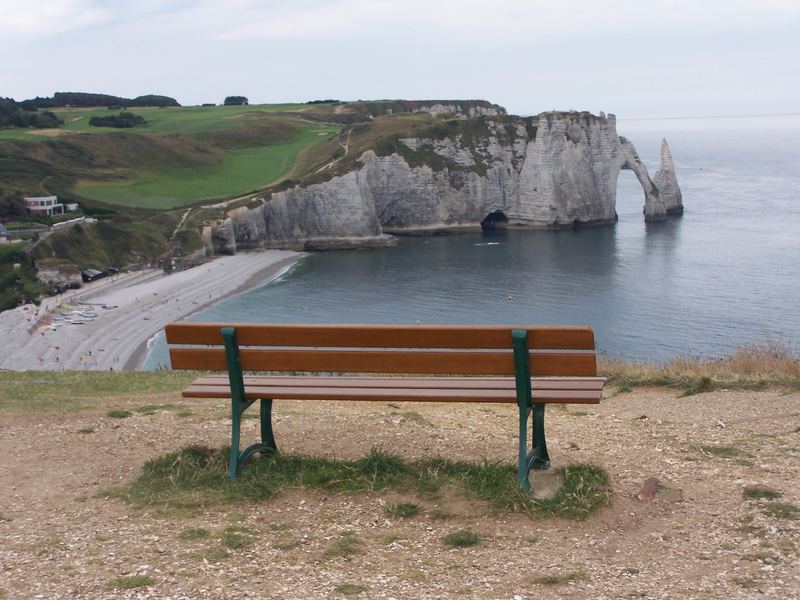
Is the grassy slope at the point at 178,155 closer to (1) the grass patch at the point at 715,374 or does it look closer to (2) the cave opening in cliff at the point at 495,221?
(2) the cave opening in cliff at the point at 495,221

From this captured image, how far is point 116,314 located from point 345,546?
44.3 meters

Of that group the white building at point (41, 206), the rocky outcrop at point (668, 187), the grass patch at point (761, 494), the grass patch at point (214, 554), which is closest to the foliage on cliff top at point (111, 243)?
the white building at point (41, 206)

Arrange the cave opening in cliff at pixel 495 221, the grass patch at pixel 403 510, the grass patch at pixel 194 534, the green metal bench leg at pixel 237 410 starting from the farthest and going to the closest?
the cave opening in cliff at pixel 495 221 < the green metal bench leg at pixel 237 410 < the grass patch at pixel 403 510 < the grass patch at pixel 194 534

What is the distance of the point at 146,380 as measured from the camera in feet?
40.3

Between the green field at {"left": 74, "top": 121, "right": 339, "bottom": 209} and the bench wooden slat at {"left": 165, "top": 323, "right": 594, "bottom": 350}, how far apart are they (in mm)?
69953

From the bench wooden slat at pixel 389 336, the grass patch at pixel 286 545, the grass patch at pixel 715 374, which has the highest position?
the bench wooden slat at pixel 389 336

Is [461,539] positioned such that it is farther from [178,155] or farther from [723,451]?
[178,155]

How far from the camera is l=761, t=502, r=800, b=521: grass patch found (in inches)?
198

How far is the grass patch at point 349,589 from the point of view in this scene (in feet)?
14.3

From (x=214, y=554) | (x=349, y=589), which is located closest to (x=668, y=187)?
(x=214, y=554)

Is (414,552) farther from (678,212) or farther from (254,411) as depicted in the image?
(678,212)

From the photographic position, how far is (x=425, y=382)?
5980 millimetres

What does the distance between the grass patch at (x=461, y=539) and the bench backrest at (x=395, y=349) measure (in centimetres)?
105

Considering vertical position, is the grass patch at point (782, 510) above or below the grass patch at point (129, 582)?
below
